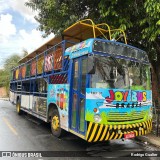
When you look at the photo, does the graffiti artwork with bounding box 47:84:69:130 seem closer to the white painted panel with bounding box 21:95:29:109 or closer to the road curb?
the road curb

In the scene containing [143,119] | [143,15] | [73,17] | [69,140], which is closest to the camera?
[143,119]

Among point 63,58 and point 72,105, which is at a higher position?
point 63,58

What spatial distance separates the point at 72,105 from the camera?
6.65m

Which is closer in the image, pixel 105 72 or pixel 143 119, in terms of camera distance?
pixel 105 72

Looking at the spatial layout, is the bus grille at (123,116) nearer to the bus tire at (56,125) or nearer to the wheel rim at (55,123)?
the bus tire at (56,125)

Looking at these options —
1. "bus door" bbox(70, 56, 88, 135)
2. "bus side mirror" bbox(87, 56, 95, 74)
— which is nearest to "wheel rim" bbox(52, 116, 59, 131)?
"bus door" bbox(70, 56, 88, 135)

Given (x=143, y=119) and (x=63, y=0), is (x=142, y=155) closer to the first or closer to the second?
(x=143, y=119)

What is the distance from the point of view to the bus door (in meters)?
6.05

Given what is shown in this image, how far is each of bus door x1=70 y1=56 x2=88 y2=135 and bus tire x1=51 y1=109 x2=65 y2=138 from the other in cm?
Result: 102

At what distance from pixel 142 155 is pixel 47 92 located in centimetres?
410

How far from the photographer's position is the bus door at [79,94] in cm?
605

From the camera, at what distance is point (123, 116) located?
233 inches

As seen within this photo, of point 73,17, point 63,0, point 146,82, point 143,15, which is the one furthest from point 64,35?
point 146,82

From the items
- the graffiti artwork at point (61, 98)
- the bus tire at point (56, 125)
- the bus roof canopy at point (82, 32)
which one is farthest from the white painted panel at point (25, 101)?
the bus tire at point (56, 125)
